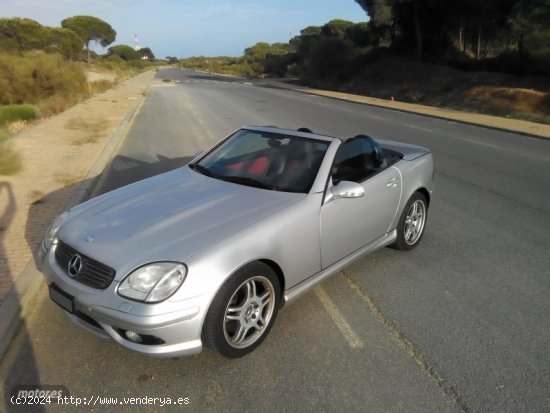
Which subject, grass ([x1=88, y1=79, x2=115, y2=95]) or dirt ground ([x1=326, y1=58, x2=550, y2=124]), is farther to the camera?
grass ([x1=88, y1=79, x2=115, y2=95])

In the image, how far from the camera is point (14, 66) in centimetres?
2031

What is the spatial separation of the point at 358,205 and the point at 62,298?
2422 millimetres

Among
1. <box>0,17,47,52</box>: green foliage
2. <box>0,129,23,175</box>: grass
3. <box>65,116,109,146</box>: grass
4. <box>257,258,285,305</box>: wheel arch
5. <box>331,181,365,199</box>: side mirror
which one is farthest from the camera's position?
<box>0,17,47,52</box>: green foliage

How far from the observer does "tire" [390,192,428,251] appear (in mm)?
4762

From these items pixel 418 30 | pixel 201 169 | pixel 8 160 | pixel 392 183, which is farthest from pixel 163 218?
pixel 418 30

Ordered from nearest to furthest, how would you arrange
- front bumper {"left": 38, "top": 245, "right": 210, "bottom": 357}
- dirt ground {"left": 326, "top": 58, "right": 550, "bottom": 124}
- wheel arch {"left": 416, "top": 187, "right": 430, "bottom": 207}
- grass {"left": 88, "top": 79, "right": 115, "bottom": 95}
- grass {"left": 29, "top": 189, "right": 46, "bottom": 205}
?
1. front bumper {"left": 38, "top": 245, "right": 210, "bottom": 357}
2. wheel arch {"left": 416, "top": 187, "right": 430, "bottom": 207}
3. grass {"left": 29, "top": 189, "right": 46, "bottom": 205}
4. dirt ground {"left": 326, "top": 58, "right": 550, "bottom": 124}
5. grass {"left": 88, "top": 79, "right": 115, "bottom": 95}

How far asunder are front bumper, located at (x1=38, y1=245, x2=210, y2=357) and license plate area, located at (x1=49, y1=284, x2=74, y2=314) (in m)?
0.06

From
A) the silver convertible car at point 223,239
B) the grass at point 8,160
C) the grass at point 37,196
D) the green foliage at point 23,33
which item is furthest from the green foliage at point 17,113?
the green foliage at point 23,33

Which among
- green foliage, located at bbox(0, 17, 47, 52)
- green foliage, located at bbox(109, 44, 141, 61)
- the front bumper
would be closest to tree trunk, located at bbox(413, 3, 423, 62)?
the front bumper

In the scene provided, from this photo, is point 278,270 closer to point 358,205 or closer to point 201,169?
point 358,205

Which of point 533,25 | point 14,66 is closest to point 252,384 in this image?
point 14,66

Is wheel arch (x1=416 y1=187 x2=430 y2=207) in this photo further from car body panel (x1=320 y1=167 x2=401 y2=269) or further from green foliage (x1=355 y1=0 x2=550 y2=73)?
green foliage (x1=355 y1=0 x2=550 y2=73)

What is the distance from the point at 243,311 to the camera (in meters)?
3.14

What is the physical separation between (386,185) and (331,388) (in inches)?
84.0
